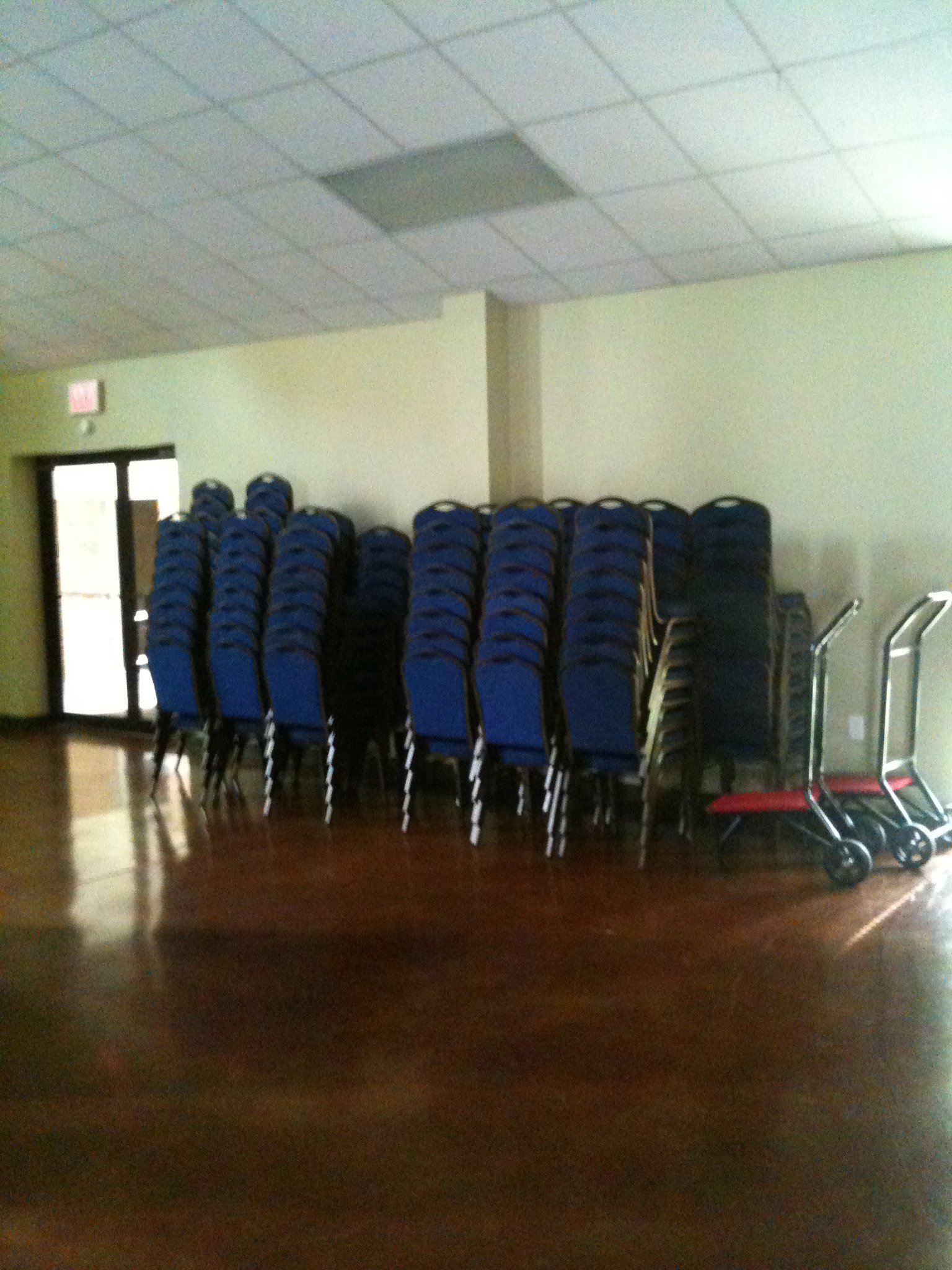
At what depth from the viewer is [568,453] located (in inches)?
240

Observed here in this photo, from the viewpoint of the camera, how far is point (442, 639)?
16.8ft

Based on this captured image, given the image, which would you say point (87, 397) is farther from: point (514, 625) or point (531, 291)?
point (514, 625)

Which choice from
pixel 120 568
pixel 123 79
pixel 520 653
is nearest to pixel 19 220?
pixel 123 79

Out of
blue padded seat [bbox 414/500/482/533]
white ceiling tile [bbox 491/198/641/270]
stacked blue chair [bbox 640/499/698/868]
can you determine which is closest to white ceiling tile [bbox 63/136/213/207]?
white ceiling tile [bbox 491/198/641/270]

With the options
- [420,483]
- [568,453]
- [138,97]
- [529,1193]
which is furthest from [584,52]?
[529,1193]

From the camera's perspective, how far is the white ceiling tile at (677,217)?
15.8ft

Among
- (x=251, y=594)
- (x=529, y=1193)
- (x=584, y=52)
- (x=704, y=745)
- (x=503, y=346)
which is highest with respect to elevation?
(x=584, y=52)

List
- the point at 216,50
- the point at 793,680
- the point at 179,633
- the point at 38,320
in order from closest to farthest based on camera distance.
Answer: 1. the point at 216,50
2. the point at 793,680
3. the point at 179,633
4. the point at 38,320

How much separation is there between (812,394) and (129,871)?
390 cm

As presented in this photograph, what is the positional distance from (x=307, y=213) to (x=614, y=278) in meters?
1.61

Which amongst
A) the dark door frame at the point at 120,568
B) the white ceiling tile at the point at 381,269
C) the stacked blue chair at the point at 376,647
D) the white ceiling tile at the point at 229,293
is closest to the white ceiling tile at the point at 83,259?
the white ceiling tile at the point at 229,293

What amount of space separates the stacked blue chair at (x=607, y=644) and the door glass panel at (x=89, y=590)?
4.56 m

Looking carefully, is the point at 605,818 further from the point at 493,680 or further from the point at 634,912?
the point at 634,912

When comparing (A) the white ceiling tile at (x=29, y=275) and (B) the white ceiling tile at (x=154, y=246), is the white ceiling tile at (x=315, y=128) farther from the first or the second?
(A) the white ceiling tile at (x=29, y=275)
